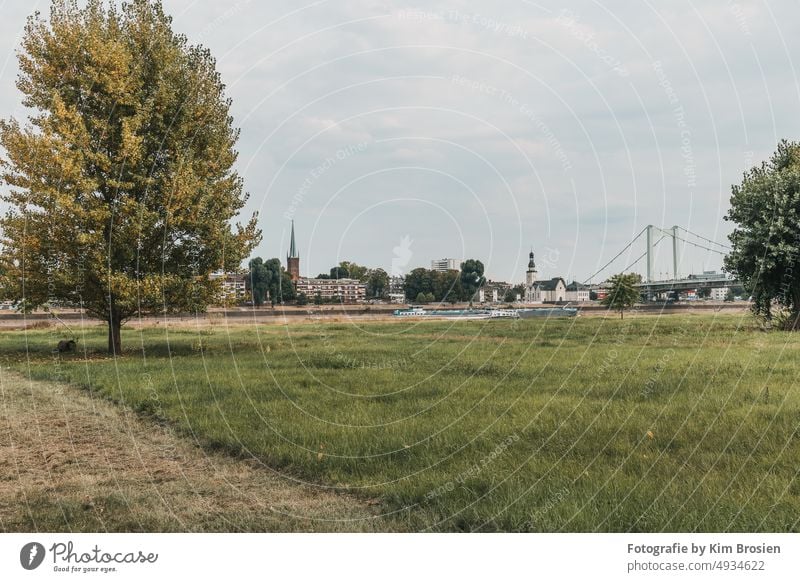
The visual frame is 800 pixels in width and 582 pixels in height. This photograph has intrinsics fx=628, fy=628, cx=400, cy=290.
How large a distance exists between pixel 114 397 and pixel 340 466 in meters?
9.21

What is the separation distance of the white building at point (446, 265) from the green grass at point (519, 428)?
96.7 ft

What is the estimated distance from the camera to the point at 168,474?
9047mm

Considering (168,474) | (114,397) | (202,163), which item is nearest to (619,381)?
(168,474)

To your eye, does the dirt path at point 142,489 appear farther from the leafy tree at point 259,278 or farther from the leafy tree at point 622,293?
the leafy tree at point 622,293

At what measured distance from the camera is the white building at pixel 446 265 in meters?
51.2

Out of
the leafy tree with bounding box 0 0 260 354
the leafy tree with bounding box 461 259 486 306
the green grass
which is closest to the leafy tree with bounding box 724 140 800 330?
the green grass

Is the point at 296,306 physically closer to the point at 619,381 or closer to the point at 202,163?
the point at 202,163

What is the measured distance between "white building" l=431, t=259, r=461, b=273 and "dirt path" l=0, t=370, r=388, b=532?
39277 mm

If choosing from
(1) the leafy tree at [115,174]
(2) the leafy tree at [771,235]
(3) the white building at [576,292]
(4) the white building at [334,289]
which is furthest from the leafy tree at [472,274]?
(3) the white building at [576,292]

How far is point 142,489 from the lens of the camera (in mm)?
8281

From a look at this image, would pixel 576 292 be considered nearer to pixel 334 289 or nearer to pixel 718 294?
pixel 718 294

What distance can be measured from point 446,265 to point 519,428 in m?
45.0

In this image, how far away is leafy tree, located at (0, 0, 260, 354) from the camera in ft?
78.8

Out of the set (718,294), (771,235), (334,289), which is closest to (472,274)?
(334,289)
